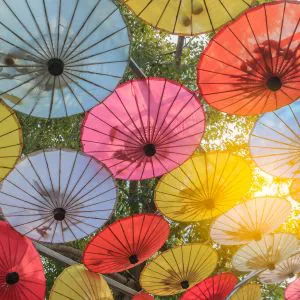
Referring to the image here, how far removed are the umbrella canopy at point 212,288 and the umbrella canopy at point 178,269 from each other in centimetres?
12

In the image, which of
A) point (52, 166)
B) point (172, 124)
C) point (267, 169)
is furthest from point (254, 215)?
point (52, 166)

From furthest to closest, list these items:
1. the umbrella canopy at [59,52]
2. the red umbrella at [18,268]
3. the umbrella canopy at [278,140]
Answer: the red umbrella at [18,268] < the umbrella canopy at [278,140] < the umbrella canopy at [59,52]

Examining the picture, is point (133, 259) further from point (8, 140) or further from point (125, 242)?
point (8, 140)

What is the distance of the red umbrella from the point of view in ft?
16.2

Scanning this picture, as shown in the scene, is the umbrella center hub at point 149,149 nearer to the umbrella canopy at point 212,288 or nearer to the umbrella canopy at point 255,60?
the umbrella canopy at point 255,60

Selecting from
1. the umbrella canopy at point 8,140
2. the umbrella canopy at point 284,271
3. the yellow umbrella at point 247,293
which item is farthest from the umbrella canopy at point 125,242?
the umbrella canopy at point 284,271

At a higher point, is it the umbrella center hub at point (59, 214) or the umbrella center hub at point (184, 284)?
the umbrella center hub at point (59, 214)

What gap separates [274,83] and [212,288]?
386cm

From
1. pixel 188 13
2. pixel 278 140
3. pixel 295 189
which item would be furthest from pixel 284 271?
pixel 188 13

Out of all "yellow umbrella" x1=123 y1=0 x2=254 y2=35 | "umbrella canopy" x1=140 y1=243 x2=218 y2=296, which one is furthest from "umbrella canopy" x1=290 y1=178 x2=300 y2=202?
"yellow umbrella" x1=123 y1=0 x2=254 y2=35

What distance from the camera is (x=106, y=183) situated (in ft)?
14.8

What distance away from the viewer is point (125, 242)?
5270 mm

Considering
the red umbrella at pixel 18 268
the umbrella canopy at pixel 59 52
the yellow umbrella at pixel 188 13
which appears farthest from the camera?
the red umbrella at pixel 18 268

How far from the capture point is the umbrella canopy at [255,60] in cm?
340
